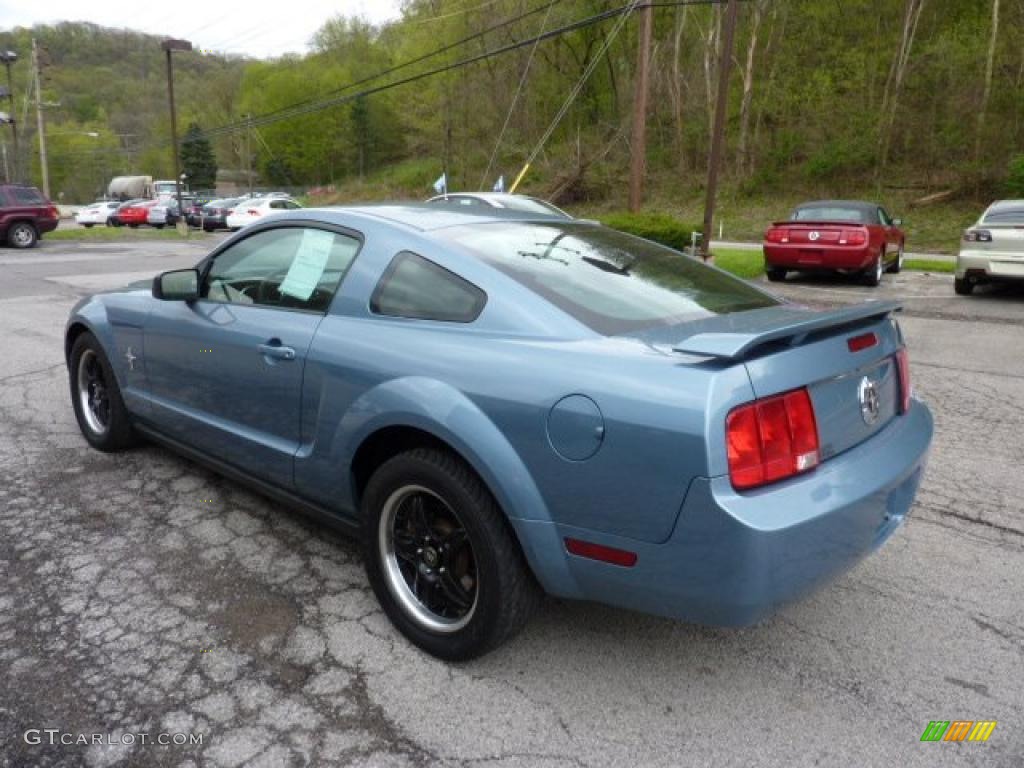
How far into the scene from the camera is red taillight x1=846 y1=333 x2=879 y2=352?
7.90 feet

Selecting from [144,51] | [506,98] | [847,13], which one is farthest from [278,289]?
[144,51]

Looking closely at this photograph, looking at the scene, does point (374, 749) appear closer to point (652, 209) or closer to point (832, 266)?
point (832, 266)

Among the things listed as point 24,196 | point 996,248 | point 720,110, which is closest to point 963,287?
point 996,248

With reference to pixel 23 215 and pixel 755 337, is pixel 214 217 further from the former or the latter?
pixel 755 337

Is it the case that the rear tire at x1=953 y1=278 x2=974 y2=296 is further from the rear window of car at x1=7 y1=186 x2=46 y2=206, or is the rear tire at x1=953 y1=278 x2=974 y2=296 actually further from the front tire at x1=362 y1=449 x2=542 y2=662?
the rear window of car at x1=7 y1=186 x2=46 y2=206

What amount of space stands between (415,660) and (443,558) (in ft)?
1.17

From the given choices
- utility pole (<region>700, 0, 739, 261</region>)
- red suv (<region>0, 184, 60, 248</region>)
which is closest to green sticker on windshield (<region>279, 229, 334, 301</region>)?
utility pole (<region>700, 0, 739, 261</region>)

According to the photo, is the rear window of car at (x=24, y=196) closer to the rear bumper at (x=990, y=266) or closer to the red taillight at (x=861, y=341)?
the rear bumper at (x=990, y=266)

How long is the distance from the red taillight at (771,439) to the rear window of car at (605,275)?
52 cm

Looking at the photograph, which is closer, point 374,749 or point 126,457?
point 374,749

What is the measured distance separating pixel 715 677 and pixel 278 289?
2.23m

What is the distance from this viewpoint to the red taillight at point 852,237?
1234 cm

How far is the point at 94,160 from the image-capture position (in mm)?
84375

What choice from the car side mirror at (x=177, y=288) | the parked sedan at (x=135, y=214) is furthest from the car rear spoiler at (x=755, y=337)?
the parked sedan at (x=135, y=214)
